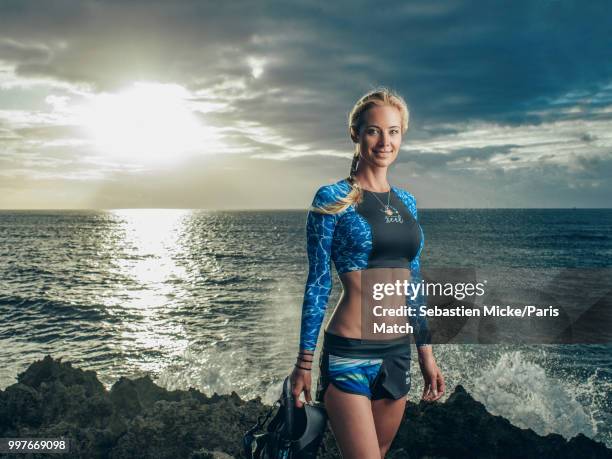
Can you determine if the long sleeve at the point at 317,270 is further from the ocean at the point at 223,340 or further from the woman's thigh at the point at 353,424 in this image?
the ocean at the point at 223,340

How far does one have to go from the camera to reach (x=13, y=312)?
3048 centimetres

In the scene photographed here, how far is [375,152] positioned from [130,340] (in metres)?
23.8

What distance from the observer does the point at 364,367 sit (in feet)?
9.86

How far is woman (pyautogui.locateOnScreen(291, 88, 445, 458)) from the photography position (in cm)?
295

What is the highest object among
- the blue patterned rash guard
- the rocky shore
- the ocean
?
the blue patterned rash guard

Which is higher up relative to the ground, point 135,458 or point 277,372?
point 135,458

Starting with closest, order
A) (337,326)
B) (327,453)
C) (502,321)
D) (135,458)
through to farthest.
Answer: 1. (337,326)
2. (327,453)
3. (135,458)
4. (502,321)

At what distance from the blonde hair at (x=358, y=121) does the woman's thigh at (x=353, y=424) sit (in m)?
1.11

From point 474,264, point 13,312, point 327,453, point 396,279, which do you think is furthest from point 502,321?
point 474,264

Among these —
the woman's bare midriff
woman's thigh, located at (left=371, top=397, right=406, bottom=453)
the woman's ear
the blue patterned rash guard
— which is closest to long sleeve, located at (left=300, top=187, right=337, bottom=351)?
the blue patterned rash guard

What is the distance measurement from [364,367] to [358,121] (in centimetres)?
159

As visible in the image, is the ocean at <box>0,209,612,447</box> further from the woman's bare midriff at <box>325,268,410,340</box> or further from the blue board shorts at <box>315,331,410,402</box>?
the woman's bare midriff at <box>325,268,410,340</box>

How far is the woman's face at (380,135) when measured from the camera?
3.15m

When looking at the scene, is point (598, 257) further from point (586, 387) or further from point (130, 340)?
point (130, 340)
